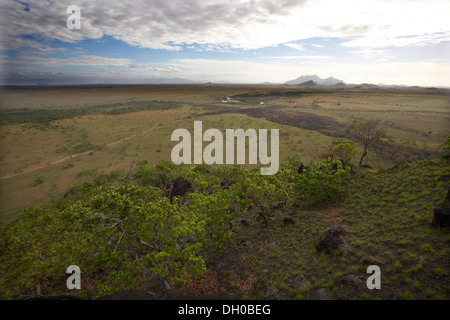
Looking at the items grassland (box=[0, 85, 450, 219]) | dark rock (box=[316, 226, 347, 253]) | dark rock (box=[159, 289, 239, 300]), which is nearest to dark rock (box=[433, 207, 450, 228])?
dark rock (box=[316, 226, 347, 253])

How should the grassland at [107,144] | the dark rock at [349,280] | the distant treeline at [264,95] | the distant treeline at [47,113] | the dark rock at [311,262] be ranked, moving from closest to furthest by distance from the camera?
the dark rock at [349,280], the dark rock at [311,262], the grassland at [107,144], the distant treeline at [47,113], the distant treeline at [264,95]

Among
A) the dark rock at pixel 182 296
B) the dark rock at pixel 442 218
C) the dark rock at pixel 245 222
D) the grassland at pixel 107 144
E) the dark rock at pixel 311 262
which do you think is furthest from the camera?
the grassland at pixel 107 144

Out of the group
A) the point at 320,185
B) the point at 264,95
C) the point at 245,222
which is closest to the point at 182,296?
the point at 245,222

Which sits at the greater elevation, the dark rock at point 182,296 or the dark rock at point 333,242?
the dark rock at point 333,242

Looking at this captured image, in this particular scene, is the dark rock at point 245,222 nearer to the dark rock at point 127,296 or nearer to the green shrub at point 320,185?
the green shrub at point 320,185

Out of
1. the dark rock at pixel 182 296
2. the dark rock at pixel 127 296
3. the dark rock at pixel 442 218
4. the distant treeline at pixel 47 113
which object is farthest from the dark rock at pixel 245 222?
the distant treeline at pixel 47 113

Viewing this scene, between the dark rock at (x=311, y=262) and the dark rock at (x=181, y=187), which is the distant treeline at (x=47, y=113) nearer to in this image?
the dark rock at (x=181, y=187)

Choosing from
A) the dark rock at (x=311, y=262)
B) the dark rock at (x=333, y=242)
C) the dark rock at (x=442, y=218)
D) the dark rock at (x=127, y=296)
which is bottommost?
the dark rock at (x=311, y=262)

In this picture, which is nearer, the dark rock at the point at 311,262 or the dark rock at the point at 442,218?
the dark rock at the point at 442,218

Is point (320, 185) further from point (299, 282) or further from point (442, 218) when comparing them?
point (299, 282)
